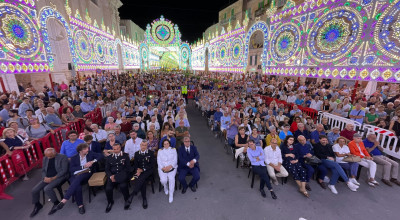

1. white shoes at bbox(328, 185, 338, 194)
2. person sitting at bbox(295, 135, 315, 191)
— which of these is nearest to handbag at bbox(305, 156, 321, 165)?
person sitting at bbox(295, 135, 315, 191)

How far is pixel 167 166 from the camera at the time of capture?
4.16 meters

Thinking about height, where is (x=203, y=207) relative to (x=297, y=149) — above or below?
below

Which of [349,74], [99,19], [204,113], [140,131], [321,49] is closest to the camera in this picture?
[140,131]

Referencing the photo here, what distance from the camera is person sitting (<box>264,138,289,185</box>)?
14.3 ft

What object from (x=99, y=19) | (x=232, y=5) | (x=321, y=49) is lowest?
(x=321, y=49)

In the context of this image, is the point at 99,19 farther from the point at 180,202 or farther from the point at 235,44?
the point at 180,202

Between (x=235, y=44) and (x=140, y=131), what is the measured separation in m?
17.5

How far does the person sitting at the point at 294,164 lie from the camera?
4.18m

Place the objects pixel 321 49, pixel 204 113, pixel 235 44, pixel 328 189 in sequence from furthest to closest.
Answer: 1. pixel 235 44
2. pixel 204 113
3. pixel 321 49
4. pixel 328 189

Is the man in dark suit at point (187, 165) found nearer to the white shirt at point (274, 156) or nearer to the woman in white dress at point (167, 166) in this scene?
the woman in white dress at point (167, 166)

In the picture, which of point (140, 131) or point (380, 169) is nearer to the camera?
point (380, 169)

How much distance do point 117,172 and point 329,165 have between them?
568cm

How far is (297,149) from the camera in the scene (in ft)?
14.9

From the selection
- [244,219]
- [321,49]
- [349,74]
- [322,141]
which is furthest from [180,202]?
[321,49]
